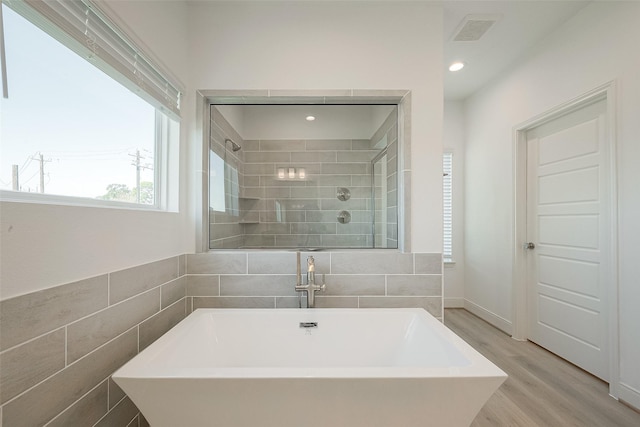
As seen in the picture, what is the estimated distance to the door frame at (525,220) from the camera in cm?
184

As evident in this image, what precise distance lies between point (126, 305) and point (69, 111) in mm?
800

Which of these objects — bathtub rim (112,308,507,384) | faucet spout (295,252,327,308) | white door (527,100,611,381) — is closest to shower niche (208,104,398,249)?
faucet spout (295,252,327,308)

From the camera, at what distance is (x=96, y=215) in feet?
3.32

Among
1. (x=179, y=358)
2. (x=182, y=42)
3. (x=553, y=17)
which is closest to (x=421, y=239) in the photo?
(x=179, y=358)

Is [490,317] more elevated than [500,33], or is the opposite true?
[500,33]

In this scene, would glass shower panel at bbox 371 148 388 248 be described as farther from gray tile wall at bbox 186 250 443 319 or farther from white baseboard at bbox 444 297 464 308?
white baseboard at bbox 444 297 464 308

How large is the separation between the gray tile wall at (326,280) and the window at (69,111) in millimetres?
629

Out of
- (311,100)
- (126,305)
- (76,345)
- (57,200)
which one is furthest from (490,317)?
(57,200)

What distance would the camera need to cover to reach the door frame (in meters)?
1.84

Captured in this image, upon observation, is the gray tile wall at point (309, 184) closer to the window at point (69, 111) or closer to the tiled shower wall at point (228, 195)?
the tiled shower wall at point (228, 195)

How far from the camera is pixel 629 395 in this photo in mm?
1721

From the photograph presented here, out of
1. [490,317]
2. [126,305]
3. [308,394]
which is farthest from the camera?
[490,317]

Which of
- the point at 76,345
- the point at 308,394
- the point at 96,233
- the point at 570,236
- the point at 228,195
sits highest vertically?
the point at 228,195

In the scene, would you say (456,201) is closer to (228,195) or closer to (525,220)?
(525,220)
